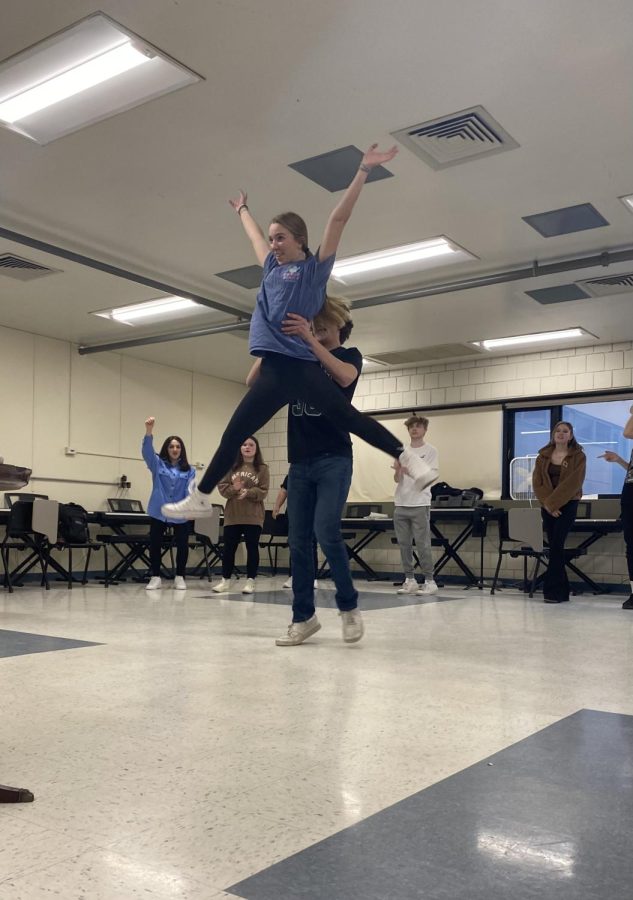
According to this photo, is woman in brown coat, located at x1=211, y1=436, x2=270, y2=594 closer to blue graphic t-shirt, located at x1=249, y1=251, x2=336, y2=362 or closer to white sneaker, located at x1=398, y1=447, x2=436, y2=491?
white sneaker, located at x1=398, y1=447, x2=436, y2=491

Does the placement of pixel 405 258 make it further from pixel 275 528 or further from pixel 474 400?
pixel 275 528

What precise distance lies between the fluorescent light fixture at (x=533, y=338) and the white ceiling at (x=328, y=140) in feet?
3.45

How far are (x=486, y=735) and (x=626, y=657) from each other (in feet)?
5.53

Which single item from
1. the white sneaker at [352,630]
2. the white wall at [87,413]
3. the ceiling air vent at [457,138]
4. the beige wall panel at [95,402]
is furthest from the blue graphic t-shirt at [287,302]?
the beige wall panel at [95,402]

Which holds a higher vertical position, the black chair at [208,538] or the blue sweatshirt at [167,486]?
the blue sweatshirt at [167,486]

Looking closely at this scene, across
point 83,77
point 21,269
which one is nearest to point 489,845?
point 83,77

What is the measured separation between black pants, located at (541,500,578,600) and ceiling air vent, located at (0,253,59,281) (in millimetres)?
4772

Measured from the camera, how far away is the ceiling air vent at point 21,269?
21.7 ft

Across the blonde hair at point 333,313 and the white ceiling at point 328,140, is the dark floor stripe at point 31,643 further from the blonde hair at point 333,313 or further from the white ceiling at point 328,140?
the white ceiling at point 328,140

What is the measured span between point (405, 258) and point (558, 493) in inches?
91.2

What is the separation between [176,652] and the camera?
3.32m

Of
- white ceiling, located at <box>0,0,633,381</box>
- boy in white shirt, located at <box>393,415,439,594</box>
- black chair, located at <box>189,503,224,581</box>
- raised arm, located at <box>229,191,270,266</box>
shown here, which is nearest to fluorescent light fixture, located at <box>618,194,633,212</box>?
white ceiling, located at <box>0,0,633,381</box>

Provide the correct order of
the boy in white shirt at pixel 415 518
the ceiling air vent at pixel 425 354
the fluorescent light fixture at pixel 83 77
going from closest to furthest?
the fluorescent light fixture at pixel 83 77 → the boy in white shirt at pixel 415 518 → the ceiling air vent at pixel 425 354

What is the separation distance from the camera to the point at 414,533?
738cm
